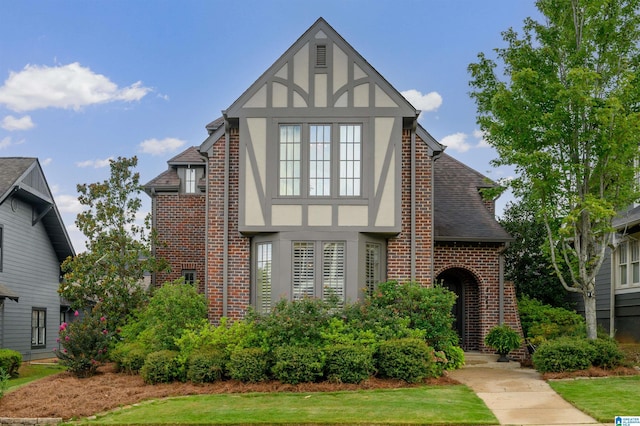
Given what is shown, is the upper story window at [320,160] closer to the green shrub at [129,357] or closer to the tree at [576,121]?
the tree at [576,121]

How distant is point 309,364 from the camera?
15.5 meters

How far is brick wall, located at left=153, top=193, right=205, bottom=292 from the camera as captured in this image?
24172 mm

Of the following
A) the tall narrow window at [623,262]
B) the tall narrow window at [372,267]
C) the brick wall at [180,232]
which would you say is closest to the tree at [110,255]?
the brick wall at [180,232]

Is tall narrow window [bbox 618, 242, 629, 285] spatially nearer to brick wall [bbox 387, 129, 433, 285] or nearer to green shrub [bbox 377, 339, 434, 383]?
brick wall [bbox 387, 129, 433, 285]

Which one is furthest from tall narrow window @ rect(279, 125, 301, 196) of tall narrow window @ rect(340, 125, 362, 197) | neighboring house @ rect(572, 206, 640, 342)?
neighboring house @ rect(572, 206, 640, 342)

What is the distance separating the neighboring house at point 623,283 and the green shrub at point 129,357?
555 inches

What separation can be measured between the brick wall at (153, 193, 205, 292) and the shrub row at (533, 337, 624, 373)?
38.5 feet

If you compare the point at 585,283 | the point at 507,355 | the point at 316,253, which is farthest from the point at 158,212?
the point at 585,283

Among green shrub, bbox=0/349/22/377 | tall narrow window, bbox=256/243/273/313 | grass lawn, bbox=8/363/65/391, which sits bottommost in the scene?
grass lawn, bbox=8/363/65/391

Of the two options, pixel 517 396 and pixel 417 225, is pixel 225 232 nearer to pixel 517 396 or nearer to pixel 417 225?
pixel 417 225

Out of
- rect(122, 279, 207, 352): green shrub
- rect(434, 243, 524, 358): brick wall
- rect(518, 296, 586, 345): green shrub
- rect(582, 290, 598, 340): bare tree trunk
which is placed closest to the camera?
rect(122, 279, 207, 352): green shrub

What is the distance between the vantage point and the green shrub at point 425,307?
17.2 metres

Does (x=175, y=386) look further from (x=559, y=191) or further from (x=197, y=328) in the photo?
(x=559, y=191)

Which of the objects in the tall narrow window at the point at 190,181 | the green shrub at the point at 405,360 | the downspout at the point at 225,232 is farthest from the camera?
the tall narrow window at the point at 190,181
